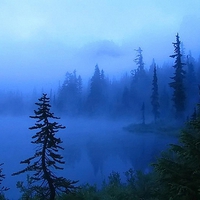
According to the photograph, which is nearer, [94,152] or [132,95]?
[94,152]

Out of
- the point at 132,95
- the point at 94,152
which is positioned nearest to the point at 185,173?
the point at 94,152

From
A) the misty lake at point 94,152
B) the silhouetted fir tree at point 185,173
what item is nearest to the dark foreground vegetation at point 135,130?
the silhouetted fir tree at point 185,173

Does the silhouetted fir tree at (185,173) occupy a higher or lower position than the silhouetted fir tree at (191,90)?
lower

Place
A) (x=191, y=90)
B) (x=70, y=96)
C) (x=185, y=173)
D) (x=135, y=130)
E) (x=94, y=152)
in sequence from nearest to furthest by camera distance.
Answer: (x=185, y=173) → (x=94, y=152) → (x=135, y=130) → (x=191, y=90) → (x=70, y=96)

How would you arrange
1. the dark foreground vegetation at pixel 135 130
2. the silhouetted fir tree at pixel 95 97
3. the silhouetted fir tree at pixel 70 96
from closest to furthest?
the dark foreground vegetation at pixel 135 130 → the silhouetted fir tree at pixel 95 97 → the silhouetted fir tree at pixel 70 96

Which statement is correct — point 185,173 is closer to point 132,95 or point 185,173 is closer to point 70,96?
point 132,95

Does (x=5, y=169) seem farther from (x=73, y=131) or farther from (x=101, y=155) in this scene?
(x=73, y=131)

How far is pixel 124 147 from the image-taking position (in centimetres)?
3631

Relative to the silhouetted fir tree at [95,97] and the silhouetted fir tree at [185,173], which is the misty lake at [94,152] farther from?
the silhouetted fir tree at [185,173]

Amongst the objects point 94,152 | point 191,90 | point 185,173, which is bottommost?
point 94,152

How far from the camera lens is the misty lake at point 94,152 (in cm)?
Answer: 2639

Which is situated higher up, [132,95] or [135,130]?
[132,95]

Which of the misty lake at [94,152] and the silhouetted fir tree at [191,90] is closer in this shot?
the misty lake at [94,152]

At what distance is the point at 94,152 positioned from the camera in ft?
113
